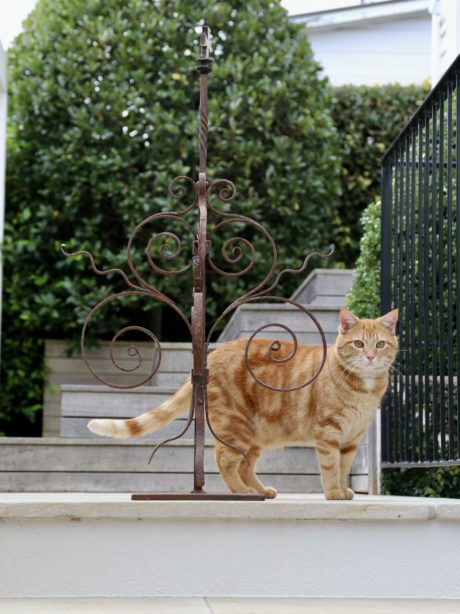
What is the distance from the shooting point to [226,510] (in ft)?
9.55

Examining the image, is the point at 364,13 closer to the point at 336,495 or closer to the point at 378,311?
the point at 378,311

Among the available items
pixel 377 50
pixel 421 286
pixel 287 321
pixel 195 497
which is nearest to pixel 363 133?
pixel 287 321

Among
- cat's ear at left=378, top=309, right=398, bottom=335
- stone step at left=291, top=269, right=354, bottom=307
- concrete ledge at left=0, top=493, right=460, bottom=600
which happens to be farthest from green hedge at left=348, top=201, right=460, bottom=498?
concrete ledge at left=0, top=493, right=460, bottom=600

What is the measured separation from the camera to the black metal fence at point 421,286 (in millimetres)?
4000

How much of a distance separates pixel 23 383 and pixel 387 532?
13.6ft

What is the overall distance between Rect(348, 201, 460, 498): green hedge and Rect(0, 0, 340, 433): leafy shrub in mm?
1253

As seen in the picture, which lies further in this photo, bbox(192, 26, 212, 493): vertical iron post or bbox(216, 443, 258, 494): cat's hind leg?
bbox(216, 443, 258, 494): cat's hind leg

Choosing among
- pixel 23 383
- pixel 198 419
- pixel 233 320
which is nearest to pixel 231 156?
pixel 233 320

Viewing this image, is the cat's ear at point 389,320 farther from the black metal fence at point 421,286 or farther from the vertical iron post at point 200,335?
the vertical iron post at point 200,335

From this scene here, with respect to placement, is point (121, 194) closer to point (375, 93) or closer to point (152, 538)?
point (375, 93)

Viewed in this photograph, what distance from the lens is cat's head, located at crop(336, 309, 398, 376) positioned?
3584 millimetres

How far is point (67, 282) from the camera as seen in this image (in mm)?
6523

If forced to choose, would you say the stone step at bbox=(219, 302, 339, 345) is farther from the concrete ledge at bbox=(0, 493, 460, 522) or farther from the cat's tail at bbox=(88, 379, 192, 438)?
the concrete ledge at bbox=(0, 493, 460, 522)

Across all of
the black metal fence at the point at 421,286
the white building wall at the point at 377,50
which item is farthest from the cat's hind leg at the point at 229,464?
the white building wall at the point at 377,50
